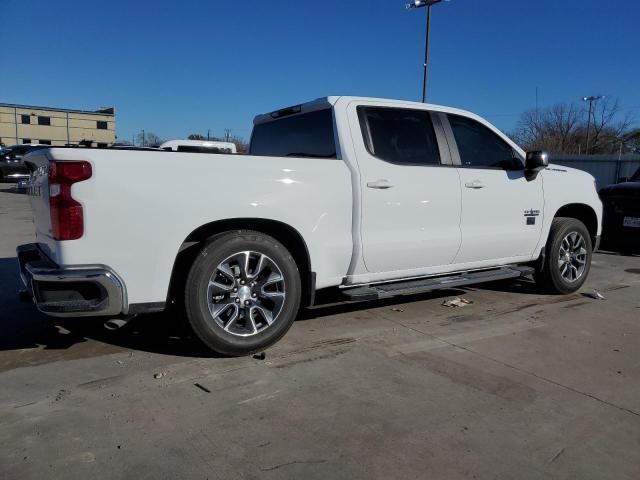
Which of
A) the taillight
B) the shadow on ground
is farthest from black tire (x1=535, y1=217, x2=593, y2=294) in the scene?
the taillight

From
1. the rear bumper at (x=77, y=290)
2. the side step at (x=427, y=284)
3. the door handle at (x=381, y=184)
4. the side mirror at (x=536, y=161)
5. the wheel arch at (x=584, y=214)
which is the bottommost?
the side step at (x=427, y=284)

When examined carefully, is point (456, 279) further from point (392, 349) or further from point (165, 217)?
point (165, 217)

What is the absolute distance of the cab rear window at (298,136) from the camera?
4.62 m

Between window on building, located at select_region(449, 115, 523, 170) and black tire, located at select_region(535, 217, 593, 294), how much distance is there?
957mm

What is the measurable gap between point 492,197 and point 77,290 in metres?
3.79

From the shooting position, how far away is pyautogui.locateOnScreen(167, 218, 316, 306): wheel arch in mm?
3777

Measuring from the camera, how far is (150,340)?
4316mm

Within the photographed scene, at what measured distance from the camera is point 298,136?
16.6ft

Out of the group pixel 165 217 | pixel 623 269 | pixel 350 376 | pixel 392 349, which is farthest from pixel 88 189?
pixel 623 269

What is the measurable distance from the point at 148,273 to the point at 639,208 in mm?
8571

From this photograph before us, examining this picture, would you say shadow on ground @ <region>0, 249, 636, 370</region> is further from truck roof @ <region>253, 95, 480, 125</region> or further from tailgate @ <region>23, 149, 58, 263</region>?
truck roof @ <region>253, 95, 480, 125</region>

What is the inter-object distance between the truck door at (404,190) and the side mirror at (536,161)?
101 cm

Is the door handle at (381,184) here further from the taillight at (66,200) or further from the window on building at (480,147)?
the taillight at (66,200)

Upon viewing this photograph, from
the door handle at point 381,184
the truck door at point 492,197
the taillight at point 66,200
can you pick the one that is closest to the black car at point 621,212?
the truck door at point 492,197
